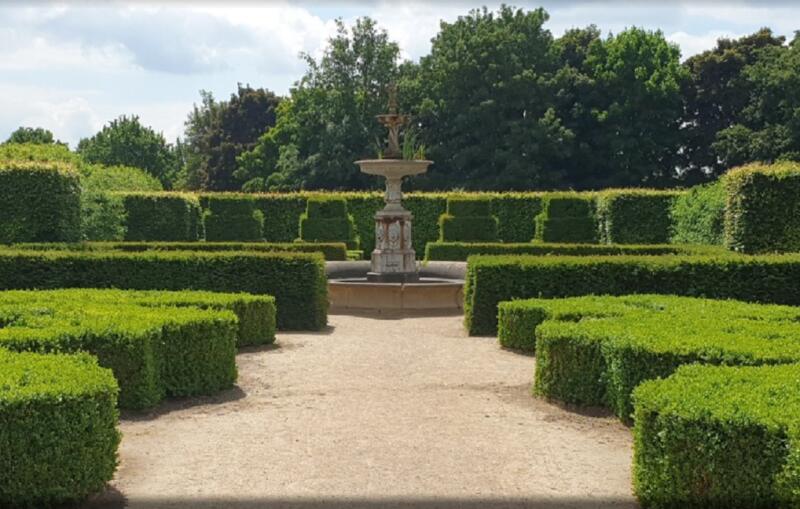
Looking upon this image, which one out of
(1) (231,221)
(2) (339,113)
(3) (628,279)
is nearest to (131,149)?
(2) (339,113)

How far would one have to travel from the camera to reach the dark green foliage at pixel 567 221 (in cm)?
3303

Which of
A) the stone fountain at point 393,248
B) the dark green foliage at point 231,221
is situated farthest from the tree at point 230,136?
the stone fountain at point 393,248

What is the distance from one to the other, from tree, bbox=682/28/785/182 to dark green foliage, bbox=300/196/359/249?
22140 millimetres

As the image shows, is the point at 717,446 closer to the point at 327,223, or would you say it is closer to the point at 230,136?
the point at 327,223

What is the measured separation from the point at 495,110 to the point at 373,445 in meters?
41.9

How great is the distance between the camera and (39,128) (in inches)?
2913

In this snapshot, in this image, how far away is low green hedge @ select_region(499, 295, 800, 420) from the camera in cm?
839

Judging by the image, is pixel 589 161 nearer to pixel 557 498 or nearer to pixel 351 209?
pixel 351 209

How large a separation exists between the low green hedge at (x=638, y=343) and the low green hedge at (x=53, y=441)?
456 cm

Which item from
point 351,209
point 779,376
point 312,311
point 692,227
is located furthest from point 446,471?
point 351,209

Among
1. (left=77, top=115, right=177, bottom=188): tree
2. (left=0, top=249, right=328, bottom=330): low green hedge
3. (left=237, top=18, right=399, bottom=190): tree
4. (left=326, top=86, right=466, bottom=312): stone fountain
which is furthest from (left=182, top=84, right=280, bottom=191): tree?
(left=0, top=249, right=328, bottom=330): low green hedge

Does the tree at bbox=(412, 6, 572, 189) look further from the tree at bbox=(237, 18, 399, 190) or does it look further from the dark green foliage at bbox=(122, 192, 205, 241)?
the dark green foliage at bbox=(122, 192, 205, 241)

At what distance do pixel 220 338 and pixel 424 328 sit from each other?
608 centimetres

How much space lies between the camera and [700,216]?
2708cm
